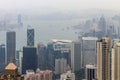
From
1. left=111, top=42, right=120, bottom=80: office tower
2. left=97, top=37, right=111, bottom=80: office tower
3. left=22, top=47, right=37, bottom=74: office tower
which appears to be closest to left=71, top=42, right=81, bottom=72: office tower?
left=97, top=37, right=111, bottom=80: office tower

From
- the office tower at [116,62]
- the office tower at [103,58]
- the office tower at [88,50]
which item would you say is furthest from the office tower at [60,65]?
the office tower at [116,62]

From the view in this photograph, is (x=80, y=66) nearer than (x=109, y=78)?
No

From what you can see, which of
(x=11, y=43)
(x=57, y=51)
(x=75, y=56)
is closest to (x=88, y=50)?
(x=75, y=56)

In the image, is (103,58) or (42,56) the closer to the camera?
(103,58)

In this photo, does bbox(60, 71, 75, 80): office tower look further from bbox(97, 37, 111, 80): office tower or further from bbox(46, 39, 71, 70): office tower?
bbox(46, 39, 71, 70): office tower

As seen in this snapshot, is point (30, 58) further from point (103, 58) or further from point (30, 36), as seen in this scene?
point (103, 58)

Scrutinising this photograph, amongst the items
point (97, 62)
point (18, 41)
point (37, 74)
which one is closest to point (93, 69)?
point (97, 62)

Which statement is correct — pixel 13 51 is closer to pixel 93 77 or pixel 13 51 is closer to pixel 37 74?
pixel 37 74
